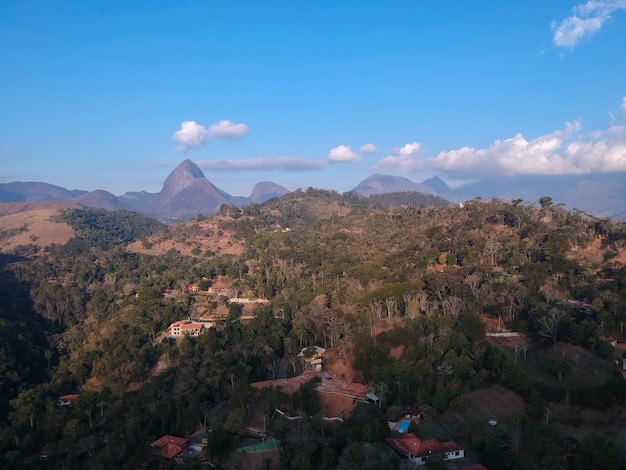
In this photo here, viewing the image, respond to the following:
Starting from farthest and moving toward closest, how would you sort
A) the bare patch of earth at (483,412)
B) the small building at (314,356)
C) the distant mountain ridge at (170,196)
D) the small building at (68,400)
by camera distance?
the distant mountain ridge at (170,196) → the small building at (68,400) → the small building at (314,356) → the bare patch of earth at (483,412)

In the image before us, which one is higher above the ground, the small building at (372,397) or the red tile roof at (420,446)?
the red tile roof at (420,446)

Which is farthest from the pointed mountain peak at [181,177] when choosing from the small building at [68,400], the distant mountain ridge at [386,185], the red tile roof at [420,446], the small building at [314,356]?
the red tile roof at [420,446]

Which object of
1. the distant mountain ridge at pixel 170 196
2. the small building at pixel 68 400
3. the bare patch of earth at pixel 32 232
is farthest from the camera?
the distant mountain ridge at pixel 170 196

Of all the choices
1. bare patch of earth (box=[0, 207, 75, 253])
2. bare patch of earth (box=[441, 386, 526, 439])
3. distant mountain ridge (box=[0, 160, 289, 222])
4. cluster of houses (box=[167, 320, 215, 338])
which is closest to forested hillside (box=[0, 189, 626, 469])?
bare patch of earth (box=[441, 386, 526, 439])

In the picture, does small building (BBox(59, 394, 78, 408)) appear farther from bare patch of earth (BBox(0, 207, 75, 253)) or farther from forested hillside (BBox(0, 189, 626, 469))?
bare patch of earth (BBox(0, 207, 75, 253))

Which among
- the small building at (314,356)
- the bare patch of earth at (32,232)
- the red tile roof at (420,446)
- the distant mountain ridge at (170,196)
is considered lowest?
the small building at (314,356)

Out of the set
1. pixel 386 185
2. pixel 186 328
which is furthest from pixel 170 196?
pixel 186 328

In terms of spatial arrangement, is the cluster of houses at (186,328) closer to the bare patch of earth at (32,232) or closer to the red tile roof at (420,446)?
the red tile roof at (420,446)
